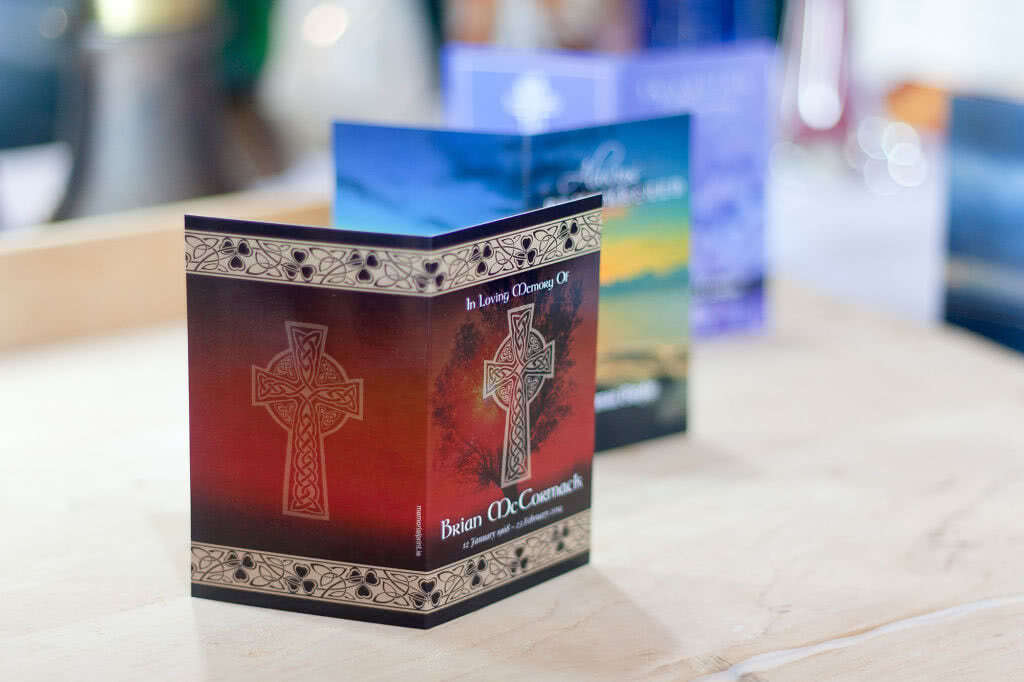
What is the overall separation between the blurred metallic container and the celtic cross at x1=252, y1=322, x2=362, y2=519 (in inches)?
22.6

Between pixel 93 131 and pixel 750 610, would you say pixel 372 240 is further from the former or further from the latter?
pixel 93 131

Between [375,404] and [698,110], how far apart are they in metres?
0.49

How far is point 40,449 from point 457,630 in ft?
1.12

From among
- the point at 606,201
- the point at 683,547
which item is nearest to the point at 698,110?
the point at 606,201

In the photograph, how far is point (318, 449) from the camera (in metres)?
0.52

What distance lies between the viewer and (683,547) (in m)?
0.63

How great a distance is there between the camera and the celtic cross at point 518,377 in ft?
1.75

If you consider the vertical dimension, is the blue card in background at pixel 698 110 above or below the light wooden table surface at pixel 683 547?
above

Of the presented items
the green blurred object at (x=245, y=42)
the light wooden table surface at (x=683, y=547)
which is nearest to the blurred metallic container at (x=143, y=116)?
the light wooden table surface at (x=683, y=547)

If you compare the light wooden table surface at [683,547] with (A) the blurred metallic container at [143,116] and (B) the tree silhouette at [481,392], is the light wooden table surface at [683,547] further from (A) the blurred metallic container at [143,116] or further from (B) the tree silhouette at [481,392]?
(A) the blurred metallic container at [143,116]

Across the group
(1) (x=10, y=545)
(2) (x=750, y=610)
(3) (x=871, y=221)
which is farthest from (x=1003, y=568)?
(3) (x=871, y=221)

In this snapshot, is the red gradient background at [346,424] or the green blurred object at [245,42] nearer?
the red gradient background at [346,424]

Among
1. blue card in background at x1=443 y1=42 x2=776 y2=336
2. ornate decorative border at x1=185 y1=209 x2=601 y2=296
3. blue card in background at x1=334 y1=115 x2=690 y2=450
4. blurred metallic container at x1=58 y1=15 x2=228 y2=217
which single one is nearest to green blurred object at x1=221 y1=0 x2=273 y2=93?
blurred metallic container at x1=58 y1=15 x2=228 y2=217

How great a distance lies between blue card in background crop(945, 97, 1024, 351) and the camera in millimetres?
869
